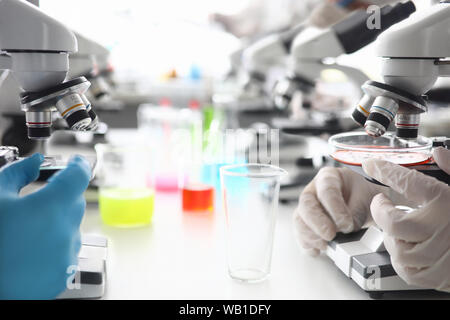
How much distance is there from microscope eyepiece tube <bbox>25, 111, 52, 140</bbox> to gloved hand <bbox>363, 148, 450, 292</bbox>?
1.70 feet

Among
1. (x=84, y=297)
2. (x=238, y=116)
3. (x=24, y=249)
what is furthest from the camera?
(x=238, y=116)

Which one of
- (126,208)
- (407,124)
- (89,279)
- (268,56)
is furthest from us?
(268,56)

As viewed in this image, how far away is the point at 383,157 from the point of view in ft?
2.72

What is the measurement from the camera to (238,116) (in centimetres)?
242

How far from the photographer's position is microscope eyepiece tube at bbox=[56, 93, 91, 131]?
0.73m

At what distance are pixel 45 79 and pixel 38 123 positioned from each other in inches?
2.9

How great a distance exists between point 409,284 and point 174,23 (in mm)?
3097

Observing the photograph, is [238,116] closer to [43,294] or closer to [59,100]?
[59,100]

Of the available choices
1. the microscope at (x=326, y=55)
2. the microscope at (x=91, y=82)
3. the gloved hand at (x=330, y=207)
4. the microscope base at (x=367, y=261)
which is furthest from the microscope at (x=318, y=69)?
the microscope at (x=91, y=82)

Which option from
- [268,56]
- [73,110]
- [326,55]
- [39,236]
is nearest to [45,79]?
[73,110]

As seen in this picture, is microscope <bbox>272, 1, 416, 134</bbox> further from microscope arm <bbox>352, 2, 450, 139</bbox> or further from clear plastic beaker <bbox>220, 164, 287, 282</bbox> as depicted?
clear plastic beaker <bbox>220, 164, 287, 282</bbox>

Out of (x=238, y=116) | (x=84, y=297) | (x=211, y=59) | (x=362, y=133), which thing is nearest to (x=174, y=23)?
(x=211, y=59)

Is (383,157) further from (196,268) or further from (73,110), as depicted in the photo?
(73,110)

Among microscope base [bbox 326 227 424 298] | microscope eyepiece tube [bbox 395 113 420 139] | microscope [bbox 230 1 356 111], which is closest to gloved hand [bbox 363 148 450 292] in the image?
microscope base [bbox 326 227 424 298]
